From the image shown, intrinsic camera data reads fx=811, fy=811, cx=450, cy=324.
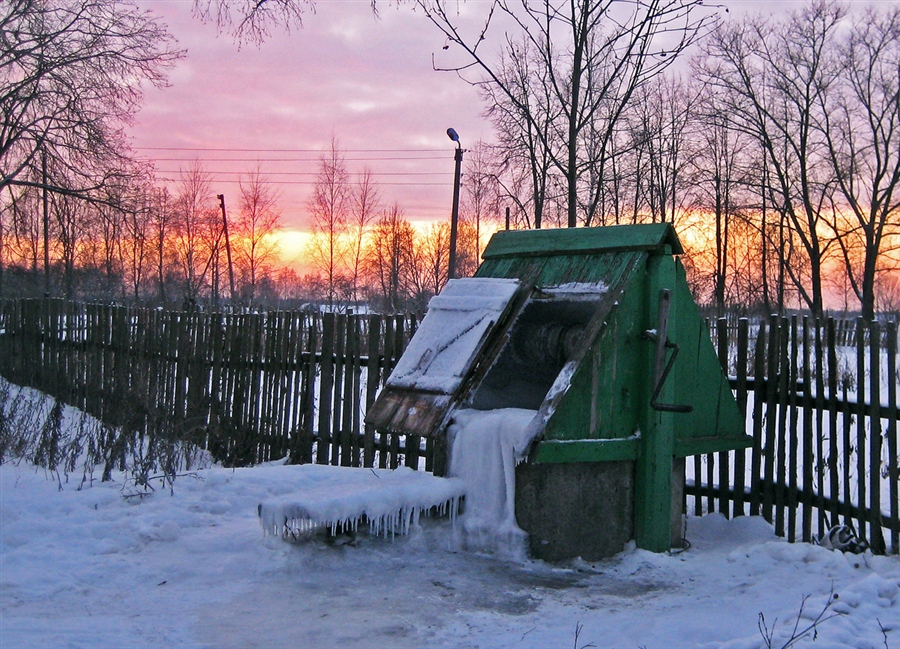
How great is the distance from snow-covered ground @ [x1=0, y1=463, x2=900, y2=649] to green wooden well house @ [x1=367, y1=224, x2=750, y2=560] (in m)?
0.39

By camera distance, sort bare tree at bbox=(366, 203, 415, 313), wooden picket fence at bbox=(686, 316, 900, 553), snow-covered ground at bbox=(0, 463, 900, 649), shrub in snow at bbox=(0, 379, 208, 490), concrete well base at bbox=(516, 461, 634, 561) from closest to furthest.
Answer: snow-covered ground at bbox=(0, 463, 900, 649)
concrete well base at bbox=(516, 461, 634, 561)
wooden picket fence at bbox=(686, 316, 900, 553)
shrub in snow at bbox=(0, 379, 208, 490)
bare tree at bbox=(366, 203, 415, 313)

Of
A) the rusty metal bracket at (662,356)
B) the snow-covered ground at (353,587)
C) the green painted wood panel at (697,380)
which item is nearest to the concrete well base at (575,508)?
the snow-covered ground at (353,587)

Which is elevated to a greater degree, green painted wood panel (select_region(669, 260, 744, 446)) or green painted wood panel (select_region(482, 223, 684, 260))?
green painted wood panel (select_region(482, 223, 684, 260))

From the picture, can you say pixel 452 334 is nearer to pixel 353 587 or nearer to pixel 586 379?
pixel 586 379

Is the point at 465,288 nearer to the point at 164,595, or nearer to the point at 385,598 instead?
the point at 385,598

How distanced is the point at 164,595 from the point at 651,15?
25.7 ft

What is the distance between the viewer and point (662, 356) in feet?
18.6

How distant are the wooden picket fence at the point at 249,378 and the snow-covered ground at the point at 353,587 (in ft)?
6.69

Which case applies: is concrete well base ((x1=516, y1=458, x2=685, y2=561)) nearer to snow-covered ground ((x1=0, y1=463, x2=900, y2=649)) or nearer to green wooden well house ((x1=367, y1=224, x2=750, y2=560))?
green wooden well house ((x1=367, y1=224, x2=750, y2=560))

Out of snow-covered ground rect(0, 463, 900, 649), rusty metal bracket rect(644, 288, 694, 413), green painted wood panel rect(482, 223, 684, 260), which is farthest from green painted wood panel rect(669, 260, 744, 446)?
snow-covered ground rect(0, 463, 900, 649)

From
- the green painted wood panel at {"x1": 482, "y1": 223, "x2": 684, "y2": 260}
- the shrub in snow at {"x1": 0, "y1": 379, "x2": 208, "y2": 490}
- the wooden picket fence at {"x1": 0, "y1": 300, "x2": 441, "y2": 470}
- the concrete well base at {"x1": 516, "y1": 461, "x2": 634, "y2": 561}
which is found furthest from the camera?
the wooden picket fence at {"x1": 0, "y1": 300, "x2": 441, "y2": 470}

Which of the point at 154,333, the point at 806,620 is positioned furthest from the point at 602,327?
the point at 154,333

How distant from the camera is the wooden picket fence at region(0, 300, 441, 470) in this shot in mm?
7961

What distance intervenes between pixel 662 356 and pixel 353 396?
3.50m
